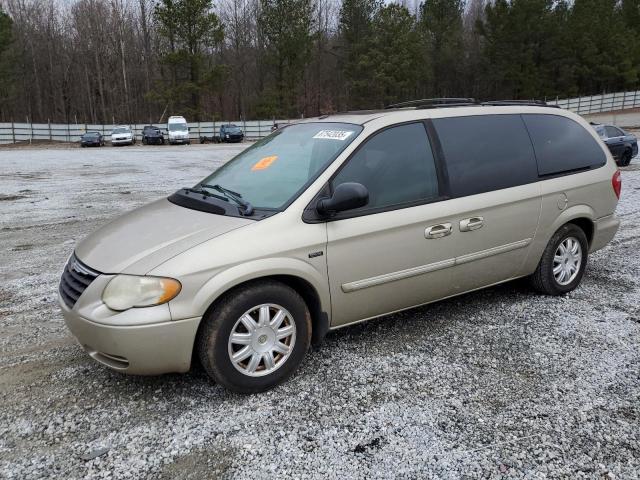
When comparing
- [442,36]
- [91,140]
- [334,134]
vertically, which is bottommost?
[91,140]

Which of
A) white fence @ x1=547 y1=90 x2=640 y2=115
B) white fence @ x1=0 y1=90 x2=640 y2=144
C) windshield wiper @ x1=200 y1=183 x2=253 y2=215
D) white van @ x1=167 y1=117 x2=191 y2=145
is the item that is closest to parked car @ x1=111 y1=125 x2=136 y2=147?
white van @ x1=167 y1=117 x2=191 y2=145

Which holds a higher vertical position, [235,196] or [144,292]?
[235,196]

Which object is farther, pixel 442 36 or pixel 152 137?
pixel 442 36

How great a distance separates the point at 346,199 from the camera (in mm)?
3252

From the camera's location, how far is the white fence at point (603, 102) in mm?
50719

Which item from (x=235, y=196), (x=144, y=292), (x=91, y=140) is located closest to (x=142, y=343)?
(x=144, y=292)

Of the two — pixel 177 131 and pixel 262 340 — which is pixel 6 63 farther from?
pixel 262 340

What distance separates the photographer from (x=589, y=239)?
16.3 ft

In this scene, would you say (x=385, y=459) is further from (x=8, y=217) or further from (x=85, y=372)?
(x=8, y=217)

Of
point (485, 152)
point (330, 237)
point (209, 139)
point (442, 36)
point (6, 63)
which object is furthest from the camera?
point (442, 36)

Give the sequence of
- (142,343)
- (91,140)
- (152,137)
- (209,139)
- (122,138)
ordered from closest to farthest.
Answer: (142,343), (91,140), (122,138), (152,137), (209,139)

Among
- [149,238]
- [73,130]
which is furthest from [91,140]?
[149,238]

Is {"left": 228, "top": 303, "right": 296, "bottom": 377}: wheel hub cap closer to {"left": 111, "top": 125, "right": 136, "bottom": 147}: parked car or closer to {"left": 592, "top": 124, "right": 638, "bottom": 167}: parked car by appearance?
{"left": 592, "top": 124, "right": 638, "bottom": 167}: parked car

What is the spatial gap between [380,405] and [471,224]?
1.59 meters
